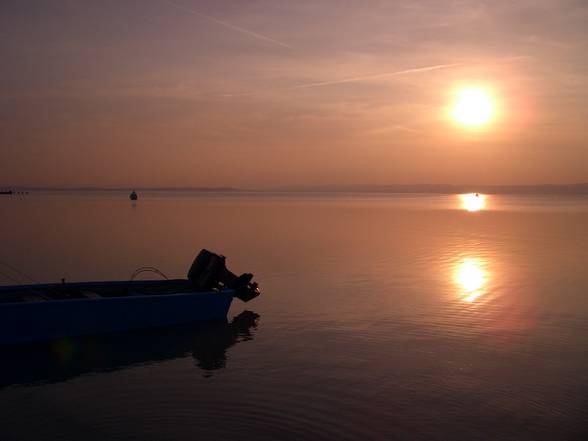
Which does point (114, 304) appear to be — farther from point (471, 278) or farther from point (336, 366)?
point (471, 278)

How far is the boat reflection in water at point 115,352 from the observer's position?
36.6 ft

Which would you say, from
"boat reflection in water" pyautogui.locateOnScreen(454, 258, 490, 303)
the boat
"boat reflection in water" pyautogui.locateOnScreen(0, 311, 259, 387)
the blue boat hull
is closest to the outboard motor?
the boat

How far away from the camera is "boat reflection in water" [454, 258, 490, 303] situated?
18.8 meters

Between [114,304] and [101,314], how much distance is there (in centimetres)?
39

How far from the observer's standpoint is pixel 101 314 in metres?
13.5

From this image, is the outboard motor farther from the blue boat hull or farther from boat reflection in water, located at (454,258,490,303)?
boat reflection in water, located at (454,258,490,303)

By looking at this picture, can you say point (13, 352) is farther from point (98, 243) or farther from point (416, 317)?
point (98, 243)

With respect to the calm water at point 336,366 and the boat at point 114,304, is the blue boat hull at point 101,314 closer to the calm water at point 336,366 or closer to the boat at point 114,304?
the boat at point 114,304

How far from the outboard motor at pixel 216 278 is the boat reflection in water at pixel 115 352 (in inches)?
60.0

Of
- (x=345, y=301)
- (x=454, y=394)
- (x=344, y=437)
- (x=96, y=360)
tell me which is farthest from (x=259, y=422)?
(x=345, y=301)

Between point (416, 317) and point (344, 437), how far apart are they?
313 inches

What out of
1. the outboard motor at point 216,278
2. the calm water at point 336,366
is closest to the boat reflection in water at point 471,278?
the calm water at point 336,366

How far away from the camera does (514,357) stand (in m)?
11.9

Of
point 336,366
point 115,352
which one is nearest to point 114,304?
point 115,352
